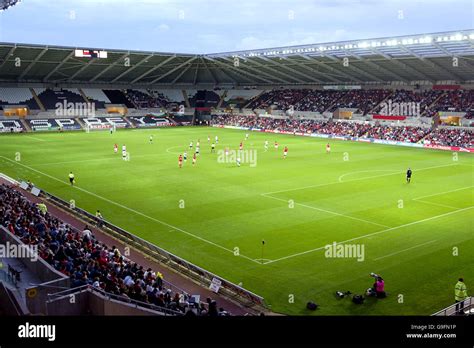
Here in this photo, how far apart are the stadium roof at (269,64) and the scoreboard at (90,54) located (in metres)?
1.23

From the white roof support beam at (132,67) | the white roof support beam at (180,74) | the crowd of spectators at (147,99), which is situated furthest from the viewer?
the crowd of spectators at (147,99)

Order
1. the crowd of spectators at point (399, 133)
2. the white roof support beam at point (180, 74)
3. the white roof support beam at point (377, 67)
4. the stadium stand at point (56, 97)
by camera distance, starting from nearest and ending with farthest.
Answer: the white roof support beam at point (377, 67) < the crowd of spectators at point (399, 133) < the stadium stand at point (56, 97) < the white roof support beam at point (180, 74)

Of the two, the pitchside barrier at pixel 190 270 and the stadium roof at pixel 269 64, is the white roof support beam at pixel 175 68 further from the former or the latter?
the pitchside barrier at pixel 190 270

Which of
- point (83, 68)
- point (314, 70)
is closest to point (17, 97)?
point (83, 68)

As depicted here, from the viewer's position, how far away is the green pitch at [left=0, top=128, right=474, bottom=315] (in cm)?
1909

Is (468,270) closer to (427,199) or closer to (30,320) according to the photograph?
(427,199)

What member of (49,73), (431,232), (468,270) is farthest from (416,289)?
(49,73)

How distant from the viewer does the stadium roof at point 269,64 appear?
59312mm

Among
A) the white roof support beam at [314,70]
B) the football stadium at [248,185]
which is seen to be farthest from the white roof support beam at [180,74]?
the white roof support beam at [314,70]

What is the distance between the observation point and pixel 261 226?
1032 inches

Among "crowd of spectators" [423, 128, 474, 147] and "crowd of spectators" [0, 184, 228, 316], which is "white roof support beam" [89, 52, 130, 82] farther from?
"crowd of spectators" [0, 184, 228, 316]

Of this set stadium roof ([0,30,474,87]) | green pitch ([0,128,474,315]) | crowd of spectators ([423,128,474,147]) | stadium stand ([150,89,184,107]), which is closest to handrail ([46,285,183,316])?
green pitch ([0,128,474,315])

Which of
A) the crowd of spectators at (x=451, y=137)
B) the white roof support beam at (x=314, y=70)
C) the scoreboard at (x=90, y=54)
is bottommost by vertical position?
the crowd of spectators at (x=451, y=137)

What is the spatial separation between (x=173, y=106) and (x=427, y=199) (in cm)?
7728
